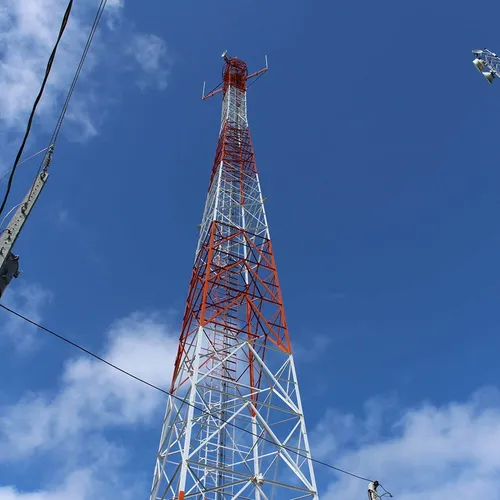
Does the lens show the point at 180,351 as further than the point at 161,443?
Yes

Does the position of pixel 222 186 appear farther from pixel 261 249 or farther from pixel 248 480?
pixel 248 480

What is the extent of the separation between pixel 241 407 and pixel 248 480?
7.73 ft

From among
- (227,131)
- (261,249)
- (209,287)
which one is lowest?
(209,287)

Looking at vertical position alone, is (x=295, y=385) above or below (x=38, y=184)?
above

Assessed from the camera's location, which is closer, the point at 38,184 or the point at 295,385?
the point at 38,184

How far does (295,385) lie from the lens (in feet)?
55.6

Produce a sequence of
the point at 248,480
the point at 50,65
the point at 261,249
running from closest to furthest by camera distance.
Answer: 1. the point at 50,65
2. the point at 248,480
3. the point at 261,249

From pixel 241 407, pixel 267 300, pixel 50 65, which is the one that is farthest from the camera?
pixel 267 300

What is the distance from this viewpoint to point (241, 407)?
16188 millimetres

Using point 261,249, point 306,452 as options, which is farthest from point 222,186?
point 306,452

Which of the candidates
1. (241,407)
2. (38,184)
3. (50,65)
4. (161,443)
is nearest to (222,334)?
(241,407)

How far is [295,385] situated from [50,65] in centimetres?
1390

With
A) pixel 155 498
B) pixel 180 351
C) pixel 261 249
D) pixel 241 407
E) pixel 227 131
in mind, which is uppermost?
pixel 227 131

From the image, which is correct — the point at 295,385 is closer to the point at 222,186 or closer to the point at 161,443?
the point at 161,443
